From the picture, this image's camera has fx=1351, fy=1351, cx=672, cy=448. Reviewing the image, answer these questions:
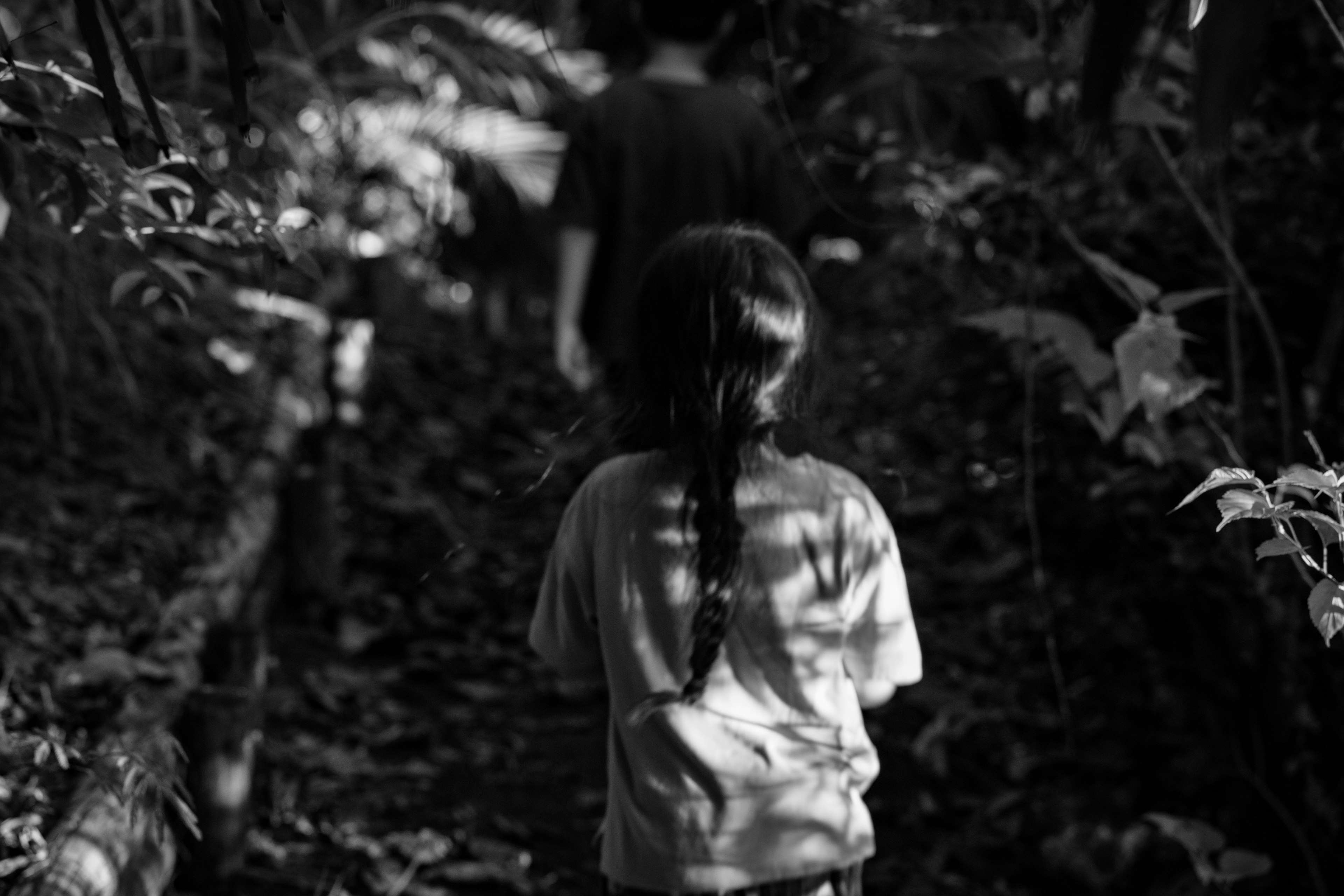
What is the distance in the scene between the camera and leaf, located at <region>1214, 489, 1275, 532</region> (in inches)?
53.5

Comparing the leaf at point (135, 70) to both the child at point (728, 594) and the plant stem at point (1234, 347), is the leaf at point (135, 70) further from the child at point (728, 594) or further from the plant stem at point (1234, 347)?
the plant stem at point (1234, 347)

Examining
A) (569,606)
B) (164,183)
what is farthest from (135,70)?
(569,606)

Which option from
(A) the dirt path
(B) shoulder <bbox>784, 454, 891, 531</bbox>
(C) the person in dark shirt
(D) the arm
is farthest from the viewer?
(D) the arm

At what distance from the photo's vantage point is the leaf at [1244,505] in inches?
53.5

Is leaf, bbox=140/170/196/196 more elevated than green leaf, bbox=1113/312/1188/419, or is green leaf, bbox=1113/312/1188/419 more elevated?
leaf, bbox=140/170/196/196

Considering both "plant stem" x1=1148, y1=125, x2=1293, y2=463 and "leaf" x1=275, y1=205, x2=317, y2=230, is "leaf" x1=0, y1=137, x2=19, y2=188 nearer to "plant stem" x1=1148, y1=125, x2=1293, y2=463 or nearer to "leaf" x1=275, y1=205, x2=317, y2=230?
"leaf" x1=275, y1=205, x2=317, y2=230

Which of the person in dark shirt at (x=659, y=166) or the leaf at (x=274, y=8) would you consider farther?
the person in dark shirt at (x=659, y=166)

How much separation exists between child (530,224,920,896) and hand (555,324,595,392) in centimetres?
159

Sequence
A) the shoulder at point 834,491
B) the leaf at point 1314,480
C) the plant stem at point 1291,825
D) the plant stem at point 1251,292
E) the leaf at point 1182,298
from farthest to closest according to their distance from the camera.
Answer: the plant stem at point 1291,825 < the plant stem at point 1251,292 < the leaf at point 1182,298 < the shoulder at point 834,491 < the leaf at point 1314,480

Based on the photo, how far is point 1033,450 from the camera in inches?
104

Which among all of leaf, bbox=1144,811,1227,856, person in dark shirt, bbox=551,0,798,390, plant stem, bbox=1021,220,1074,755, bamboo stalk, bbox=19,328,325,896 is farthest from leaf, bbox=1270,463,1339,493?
person in dark shirt, bbox=551,0,798,390

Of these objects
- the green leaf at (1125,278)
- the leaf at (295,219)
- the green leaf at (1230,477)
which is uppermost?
the leaf at (295,219)

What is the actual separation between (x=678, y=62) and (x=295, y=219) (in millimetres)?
1503

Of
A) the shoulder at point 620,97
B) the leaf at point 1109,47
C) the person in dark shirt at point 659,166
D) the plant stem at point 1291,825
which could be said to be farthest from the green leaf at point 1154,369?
the shoulder at point 620,97
